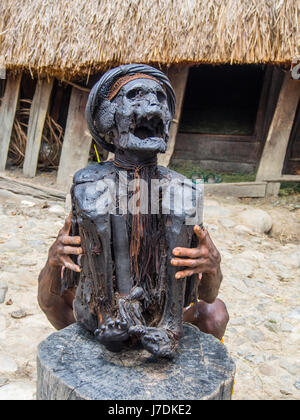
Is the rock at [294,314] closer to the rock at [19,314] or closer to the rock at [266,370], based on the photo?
the rock at [266,370]

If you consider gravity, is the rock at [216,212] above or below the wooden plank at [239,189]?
below

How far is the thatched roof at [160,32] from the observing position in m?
4.38

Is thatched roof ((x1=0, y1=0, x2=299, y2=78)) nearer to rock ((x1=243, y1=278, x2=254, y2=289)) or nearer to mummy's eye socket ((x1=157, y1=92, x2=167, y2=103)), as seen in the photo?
rock ((x1=243, y1=278, x2=254, y2=289))

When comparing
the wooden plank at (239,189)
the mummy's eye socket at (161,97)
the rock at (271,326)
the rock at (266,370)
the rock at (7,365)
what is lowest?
the rock at (7,365)

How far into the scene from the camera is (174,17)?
176 inches

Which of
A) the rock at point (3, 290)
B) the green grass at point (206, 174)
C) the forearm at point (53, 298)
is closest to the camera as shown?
the forearm at point (53, 298)

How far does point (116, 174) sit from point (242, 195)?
13.8 ft

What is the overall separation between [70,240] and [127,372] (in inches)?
19.8

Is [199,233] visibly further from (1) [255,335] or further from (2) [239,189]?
(2) [239,189]

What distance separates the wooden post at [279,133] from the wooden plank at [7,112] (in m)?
3.50

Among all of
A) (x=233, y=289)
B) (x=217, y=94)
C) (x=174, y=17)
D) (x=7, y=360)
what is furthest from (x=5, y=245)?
(x=217, y=94)

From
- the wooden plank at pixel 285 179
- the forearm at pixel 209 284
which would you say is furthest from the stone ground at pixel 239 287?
the forearm at pixel 209 284

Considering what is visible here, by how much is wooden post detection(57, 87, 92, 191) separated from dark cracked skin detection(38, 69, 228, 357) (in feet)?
13.1

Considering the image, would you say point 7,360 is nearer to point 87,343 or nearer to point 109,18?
point 87,343
